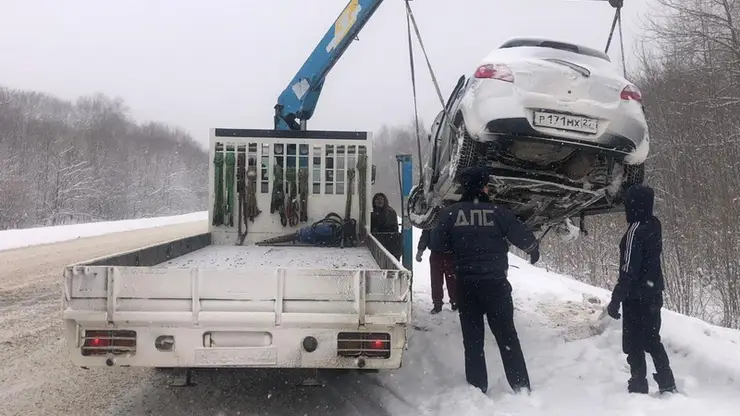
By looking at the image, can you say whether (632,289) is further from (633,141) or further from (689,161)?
(689,161)

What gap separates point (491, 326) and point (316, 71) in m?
4.98

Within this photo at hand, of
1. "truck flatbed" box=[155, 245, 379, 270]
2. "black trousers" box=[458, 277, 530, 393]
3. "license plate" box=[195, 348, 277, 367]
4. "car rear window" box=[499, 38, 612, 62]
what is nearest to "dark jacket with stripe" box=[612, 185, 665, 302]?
"black trousers" box=[458, 277, 530, 393]

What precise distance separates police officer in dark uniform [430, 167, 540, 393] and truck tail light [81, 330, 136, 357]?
2.37 metres

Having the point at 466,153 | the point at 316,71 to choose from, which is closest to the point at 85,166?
the point at 316,71

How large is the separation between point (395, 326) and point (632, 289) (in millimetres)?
1861

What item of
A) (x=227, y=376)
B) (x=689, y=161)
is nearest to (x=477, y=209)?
(x=227, y=376)

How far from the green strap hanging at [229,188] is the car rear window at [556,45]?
3.49 metres

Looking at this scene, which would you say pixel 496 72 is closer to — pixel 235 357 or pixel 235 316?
pixel 235 316

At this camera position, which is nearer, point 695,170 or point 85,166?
point 695,170

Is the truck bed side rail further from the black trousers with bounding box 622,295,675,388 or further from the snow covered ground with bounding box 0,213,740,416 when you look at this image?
the black trousers with bounding box 622,295,675,388

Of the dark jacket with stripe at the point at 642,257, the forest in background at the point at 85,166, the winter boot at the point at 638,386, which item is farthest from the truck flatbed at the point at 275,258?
the forest in background at the point at 85,166

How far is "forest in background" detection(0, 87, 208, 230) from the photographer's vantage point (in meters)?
40.5

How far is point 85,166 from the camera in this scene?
46531mm

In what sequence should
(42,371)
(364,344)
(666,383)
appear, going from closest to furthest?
(364,344)
(666,383)
(42,371)
